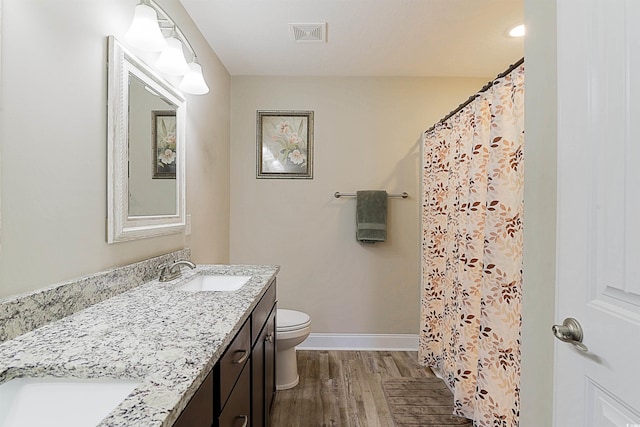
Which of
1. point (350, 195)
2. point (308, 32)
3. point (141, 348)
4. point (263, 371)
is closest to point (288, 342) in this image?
point (263, 371)

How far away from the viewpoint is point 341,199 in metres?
2.96

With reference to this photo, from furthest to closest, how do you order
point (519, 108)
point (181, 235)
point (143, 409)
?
point (181, 235) → point (519, 108) → point (143, 409)

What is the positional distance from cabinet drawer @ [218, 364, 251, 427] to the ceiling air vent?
195 cm

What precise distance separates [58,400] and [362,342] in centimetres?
253

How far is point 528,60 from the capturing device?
1.07m

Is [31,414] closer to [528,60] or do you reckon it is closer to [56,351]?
[56,351]

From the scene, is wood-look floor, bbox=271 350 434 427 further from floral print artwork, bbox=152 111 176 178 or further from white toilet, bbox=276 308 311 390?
floral print artwork, bbox=152 111 176 178

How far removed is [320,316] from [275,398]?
90 centimetres

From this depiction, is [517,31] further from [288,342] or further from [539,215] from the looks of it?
[288,342]

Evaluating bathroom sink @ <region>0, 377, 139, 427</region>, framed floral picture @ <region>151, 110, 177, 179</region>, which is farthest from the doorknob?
framed floral picture @ <region>151, 110, 177, 179</region>

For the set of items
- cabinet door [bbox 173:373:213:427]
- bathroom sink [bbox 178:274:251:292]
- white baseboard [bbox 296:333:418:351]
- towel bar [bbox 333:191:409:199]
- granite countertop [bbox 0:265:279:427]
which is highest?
towel bar [bbox 333:191:409:199]

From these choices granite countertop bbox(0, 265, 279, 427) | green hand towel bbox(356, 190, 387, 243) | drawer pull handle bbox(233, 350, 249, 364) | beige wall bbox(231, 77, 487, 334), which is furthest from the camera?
beige wall bbox(231, 77, 487, 334)

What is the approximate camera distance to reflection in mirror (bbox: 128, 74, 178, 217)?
58.1 inches

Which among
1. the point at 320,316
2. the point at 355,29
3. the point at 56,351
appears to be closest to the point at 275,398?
the point at 320,316
